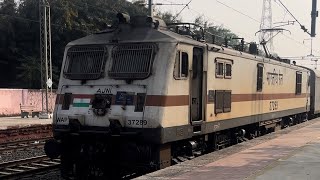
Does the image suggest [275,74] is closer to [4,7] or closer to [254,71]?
[254,71]

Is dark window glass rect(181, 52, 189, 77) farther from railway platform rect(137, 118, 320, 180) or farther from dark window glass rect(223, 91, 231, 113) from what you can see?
dark window glass rect(223, 91, 231, 113)

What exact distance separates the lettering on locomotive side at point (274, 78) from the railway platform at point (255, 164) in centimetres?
339

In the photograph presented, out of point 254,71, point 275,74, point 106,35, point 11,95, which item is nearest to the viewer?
point 106,35

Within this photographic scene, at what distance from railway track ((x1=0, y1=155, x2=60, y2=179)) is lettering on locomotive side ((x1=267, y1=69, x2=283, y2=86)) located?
8.12 metres

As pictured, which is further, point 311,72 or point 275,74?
point 311,72

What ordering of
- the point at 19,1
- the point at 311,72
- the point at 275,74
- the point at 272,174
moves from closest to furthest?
the point at 272,174
the point at 275,74
the point at 311,72
the point at 19,1

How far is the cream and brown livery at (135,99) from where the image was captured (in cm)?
875

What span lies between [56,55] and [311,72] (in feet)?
94.6

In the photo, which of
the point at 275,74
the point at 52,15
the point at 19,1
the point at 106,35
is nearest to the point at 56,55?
the point at 52,15

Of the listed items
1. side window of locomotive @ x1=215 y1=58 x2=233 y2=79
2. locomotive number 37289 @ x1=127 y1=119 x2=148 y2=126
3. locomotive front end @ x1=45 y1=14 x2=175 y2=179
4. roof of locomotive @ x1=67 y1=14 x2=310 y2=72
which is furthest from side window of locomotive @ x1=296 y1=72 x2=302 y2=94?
locomotive number 37289 @ x1=127 y1=119 x2=148 y2=126

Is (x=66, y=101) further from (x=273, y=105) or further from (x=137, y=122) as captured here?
(x=273, y=105)

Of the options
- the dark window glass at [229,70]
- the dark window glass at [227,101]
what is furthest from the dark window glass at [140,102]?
the dark window glass at [229,70]

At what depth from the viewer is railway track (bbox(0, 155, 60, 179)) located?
10832 mm

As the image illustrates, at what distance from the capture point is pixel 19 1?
49.3 metres
